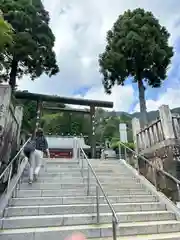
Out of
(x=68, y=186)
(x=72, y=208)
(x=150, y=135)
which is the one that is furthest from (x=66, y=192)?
(x=150, y=135)

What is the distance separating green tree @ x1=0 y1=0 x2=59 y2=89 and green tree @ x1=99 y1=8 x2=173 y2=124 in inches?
166

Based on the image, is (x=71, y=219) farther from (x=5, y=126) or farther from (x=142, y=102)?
(x=142, y=102)

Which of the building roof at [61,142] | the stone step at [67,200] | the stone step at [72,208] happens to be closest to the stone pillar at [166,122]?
the stone step at [67,200]

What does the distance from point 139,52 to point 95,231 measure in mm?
12280

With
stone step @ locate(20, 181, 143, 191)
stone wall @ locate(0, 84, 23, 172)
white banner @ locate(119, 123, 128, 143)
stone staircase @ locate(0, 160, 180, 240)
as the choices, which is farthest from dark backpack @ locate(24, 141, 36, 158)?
white banner @ locate(119, 123, 128, 143)

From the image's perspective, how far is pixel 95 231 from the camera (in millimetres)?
3736

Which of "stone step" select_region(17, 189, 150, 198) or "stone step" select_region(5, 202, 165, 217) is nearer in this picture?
"stone step" select_region(5, 202, 165, 217)

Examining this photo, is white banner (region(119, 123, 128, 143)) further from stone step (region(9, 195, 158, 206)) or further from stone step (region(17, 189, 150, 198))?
stone step (region(9, 195, 158, 206))

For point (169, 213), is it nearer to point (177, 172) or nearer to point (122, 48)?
point (177, 172)

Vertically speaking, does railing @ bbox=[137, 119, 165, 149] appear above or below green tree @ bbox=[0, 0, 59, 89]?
below

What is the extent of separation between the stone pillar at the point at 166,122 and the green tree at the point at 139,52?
283 inches

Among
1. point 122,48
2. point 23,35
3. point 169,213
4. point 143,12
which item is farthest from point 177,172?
point 143,12

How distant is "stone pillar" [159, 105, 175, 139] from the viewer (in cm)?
589

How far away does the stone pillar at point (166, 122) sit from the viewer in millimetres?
5891
